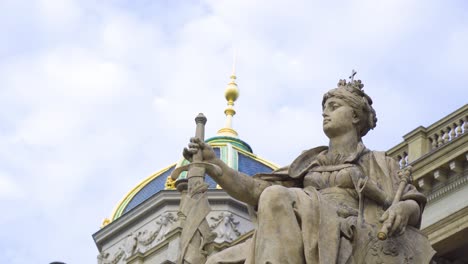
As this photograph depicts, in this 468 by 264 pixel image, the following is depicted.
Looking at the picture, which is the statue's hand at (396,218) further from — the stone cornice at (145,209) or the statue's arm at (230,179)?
the stone cornice at (145,209)

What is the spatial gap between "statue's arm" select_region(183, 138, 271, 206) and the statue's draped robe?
0.88 feet

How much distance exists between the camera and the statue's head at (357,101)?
14078 millimetres

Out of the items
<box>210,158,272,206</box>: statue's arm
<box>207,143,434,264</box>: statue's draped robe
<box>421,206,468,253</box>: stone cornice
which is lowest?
<box>207,143,434,264</box>: statue's draped robe

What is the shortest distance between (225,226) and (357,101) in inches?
1318

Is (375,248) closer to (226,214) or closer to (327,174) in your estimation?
(327,174)

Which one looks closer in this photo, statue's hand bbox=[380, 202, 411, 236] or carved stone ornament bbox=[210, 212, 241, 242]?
statue's hand bbox=[380, 202, 411, 236]

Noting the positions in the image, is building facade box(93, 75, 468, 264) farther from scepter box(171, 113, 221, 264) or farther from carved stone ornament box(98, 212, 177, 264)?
scepter box(171, 113, 221, 264)

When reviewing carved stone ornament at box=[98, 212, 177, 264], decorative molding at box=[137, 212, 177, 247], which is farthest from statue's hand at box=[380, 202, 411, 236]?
decorative molding at box=[137, 212, 177, 247]

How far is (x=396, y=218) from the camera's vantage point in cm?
1295

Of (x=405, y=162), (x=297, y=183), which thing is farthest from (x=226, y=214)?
(x=297, y=183)

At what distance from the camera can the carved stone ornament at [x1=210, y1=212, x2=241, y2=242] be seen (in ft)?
154

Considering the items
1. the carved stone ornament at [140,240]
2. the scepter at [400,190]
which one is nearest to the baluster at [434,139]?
the carved stone ornament at [140,240]

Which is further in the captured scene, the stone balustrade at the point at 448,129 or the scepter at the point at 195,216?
the stone balustrade at the point at 448,129

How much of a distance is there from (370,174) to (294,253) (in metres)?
1.46
